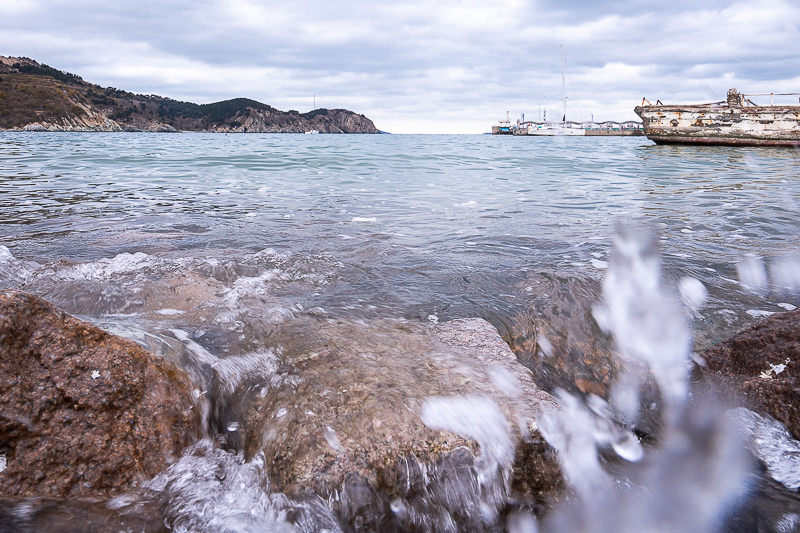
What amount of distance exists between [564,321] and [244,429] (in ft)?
7.39

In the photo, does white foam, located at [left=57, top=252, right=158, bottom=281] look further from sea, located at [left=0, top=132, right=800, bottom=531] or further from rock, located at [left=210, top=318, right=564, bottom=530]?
rock, located at [left=210, top=318, right=564, bottom=530]

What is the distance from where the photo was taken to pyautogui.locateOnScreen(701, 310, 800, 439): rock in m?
2.27

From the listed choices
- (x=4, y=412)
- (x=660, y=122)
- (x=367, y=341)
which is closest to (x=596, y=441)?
(x=367, y=341)

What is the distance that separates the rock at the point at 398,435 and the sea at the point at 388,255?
0.21m

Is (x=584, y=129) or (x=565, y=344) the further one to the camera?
(x=584, y=129)

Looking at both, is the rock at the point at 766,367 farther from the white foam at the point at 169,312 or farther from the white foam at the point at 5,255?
the white foam at the point at 5,255

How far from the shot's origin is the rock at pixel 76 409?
5.38 ft

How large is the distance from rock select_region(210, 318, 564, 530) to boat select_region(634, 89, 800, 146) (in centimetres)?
3084

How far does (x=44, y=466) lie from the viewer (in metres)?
1.63

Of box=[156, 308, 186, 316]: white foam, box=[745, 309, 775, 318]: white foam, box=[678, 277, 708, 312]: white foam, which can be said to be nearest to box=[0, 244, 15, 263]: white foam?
box=[156, 308, 186, 316]: white foam

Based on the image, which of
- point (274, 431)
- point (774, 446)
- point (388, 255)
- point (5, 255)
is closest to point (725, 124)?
point (388, 255)

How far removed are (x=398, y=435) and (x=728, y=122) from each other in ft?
105

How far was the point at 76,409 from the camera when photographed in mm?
1743

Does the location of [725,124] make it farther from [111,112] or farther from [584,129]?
[111,112]
